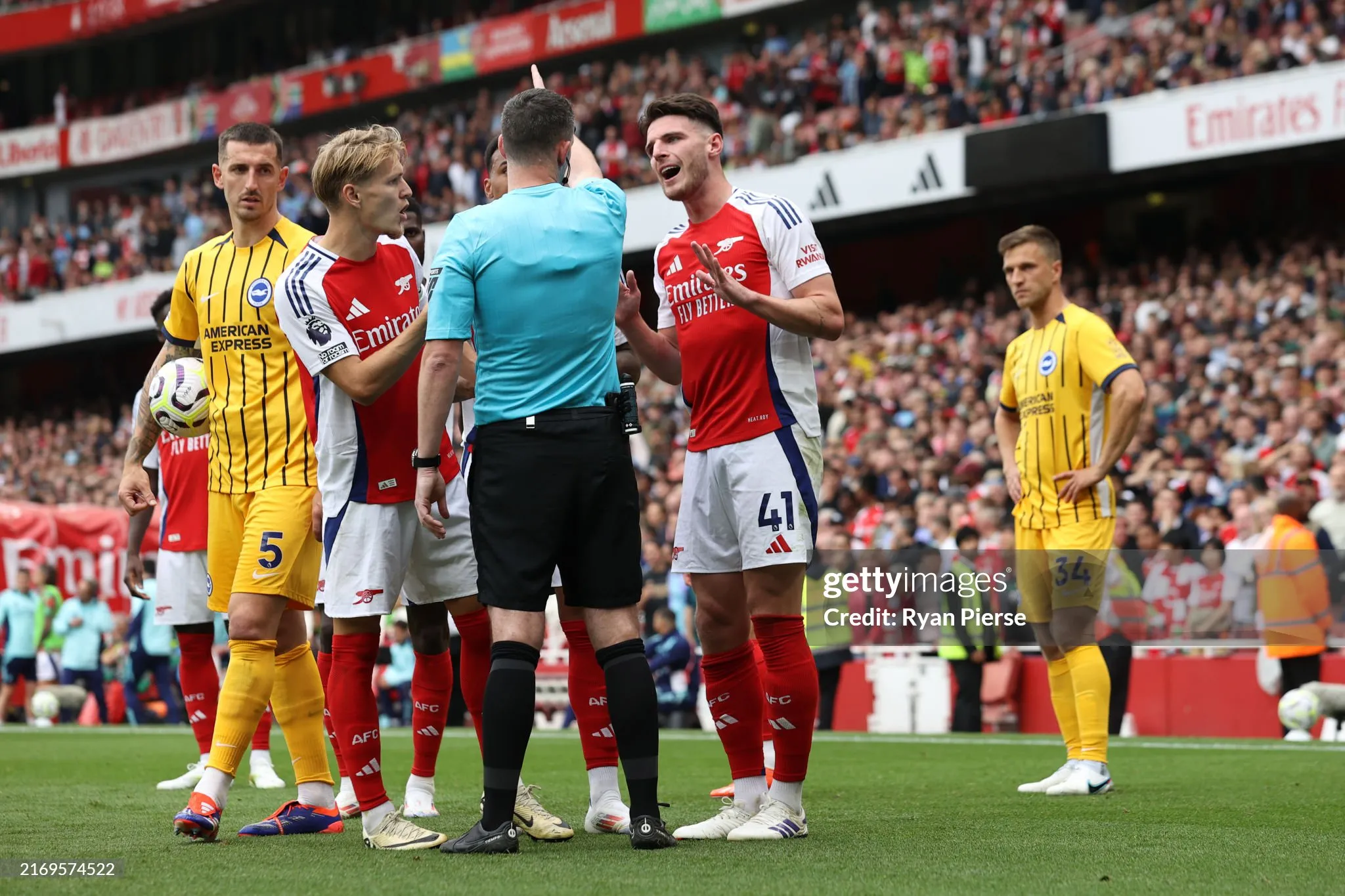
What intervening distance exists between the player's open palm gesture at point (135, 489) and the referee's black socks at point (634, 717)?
221cm

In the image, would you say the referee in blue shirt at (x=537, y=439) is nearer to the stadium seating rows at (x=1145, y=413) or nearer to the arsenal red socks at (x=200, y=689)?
the arsenal red socks at (x=200, y=689)

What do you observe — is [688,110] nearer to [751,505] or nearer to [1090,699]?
[751,505]

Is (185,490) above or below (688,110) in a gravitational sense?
below

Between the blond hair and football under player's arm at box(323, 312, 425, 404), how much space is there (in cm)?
55

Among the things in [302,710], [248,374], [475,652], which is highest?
[248,374]

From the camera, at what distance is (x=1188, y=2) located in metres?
23.5

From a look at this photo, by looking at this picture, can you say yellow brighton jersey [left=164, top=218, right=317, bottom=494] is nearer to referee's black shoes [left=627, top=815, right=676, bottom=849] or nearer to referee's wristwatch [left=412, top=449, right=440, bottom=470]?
referee's wristwatch [left=412, top=449, right=440, bottom=470]

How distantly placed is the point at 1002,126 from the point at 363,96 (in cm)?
1967

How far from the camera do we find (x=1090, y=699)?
24.8ft

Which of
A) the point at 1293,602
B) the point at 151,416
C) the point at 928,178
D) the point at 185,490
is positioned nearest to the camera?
the point at 151,416

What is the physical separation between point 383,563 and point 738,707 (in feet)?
4.38

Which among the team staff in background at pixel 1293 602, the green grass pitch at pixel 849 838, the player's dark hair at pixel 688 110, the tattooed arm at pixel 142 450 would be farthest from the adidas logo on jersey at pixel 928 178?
the player's dark hair at pixel 688 110

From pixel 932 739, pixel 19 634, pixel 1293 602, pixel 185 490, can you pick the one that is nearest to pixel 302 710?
pixel 185 490

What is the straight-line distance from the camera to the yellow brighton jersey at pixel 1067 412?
7734mm
